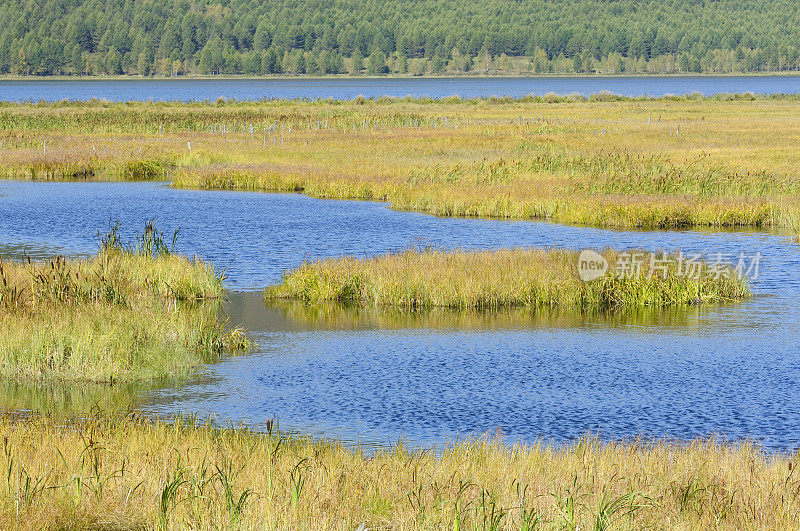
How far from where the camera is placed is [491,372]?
1827 cm

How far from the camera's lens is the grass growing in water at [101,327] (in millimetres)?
17516

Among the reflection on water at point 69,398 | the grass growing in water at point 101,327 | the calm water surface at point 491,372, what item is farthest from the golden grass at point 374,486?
the grass growing in water at point 101,327

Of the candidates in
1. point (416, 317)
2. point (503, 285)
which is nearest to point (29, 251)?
point (416, 317)

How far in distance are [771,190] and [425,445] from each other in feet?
98.8

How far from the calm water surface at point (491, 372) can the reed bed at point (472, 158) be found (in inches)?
302

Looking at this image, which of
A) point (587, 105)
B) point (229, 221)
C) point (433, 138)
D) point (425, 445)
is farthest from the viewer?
point (587, 105)

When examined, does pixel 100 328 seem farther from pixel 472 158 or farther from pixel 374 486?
pixel 472 158

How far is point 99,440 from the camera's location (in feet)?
40.5

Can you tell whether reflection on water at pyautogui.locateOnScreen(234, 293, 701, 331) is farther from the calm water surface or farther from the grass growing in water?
the grass growing in water

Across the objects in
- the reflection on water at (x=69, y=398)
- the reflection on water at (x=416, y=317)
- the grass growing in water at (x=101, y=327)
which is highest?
the grass growing in water at (x=101, y=327)

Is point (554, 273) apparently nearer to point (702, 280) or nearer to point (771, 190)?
point (702, 280)

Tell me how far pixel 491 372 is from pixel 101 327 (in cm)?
668

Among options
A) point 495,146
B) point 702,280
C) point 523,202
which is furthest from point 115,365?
point 495,146

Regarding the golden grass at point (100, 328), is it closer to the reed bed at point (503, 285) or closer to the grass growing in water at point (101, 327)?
the grass growing in water at point (101, 327)
